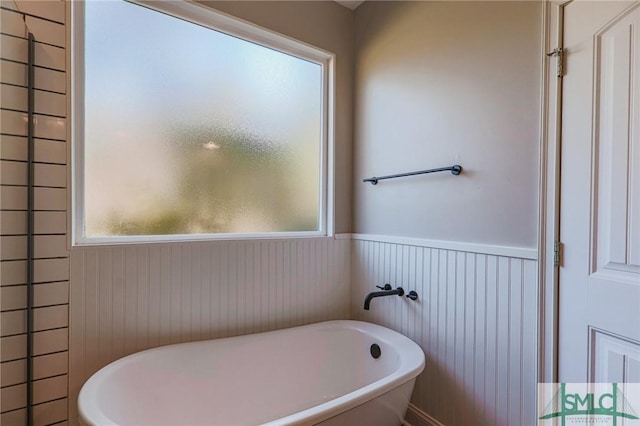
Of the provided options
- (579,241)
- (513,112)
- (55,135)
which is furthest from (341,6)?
(579,241)

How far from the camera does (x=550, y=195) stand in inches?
46.9

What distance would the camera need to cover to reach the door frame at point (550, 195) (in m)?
1.18

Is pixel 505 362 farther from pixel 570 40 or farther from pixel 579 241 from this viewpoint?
pixel 570 40

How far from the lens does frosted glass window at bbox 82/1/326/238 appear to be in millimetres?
1493

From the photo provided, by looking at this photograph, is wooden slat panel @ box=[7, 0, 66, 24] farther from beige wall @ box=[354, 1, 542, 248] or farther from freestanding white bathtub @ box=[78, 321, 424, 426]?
beige wall @ box=[354, 1, 542, 248]

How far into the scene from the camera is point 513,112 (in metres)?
1.31

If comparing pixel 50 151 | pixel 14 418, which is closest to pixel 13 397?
pixel 14 418

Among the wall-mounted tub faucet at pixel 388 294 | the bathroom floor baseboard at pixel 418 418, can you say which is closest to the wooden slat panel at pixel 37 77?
the wall-mounted tub faucet at pixel 388 294

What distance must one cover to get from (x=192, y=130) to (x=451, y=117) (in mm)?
1429

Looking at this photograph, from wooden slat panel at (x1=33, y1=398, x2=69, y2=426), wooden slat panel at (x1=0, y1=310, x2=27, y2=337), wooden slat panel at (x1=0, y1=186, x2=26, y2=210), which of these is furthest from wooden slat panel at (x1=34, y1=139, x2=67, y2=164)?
wooden slat panel at (x1=33, y1=398, x2=69, y2=426)

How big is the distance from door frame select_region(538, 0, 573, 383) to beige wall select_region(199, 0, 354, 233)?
1.23 metres

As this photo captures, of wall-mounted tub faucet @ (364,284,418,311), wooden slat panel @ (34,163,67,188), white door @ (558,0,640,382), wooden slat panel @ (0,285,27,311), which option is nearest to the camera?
white door @ (558,0,640,382)

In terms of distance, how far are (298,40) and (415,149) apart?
3.52 feet

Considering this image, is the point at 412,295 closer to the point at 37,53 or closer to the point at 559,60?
the point at 559,60
